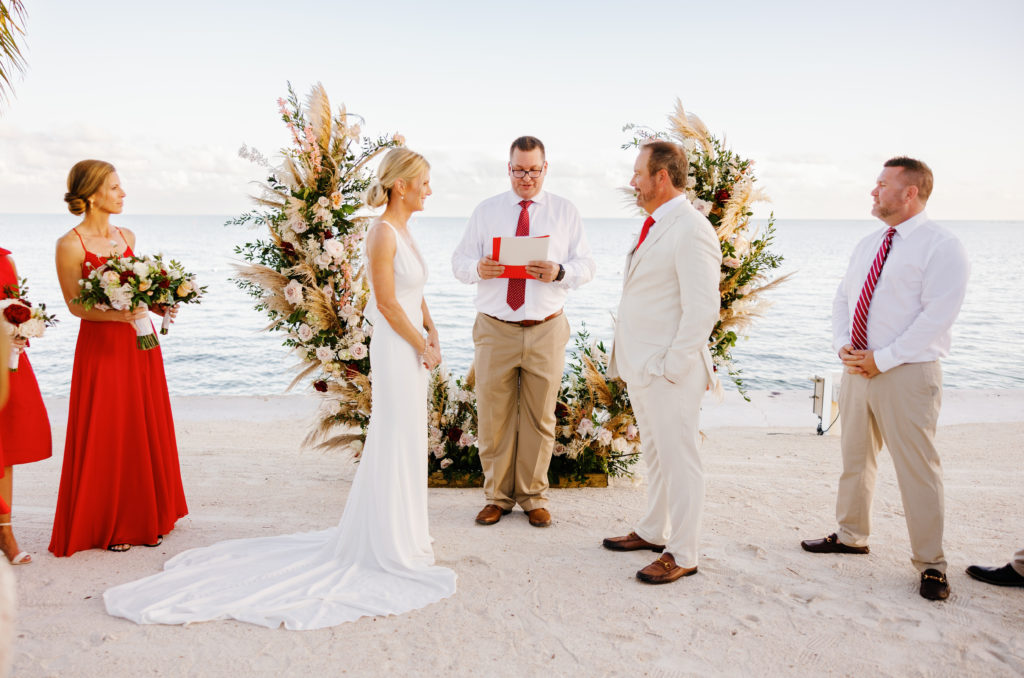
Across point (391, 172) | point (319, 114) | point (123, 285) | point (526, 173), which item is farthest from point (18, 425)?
point (526, 173)

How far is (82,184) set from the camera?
4.55 m

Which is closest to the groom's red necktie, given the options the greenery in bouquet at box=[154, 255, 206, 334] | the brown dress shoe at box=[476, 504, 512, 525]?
the brown dress shoe at box=[476, 504, 512, 525]

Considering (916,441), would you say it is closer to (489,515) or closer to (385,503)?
(489,515)

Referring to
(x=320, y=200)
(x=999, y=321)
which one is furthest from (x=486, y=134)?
(x=320, y=200)

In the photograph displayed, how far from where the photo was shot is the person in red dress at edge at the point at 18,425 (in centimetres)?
448

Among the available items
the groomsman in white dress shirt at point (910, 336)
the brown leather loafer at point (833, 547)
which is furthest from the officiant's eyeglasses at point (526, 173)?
the brown leather loafer at point (833, 547)

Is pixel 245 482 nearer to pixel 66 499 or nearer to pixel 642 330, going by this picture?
pixel 66 499

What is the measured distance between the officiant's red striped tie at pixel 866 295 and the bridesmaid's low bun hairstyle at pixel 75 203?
16.2 ft

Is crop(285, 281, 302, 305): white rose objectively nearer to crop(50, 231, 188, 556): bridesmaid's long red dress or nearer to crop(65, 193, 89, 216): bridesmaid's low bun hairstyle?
crop(50, 231, 188, 556): bridesmaid's long red dress

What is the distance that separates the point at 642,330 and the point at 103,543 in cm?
376

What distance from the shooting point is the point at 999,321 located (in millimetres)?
27719

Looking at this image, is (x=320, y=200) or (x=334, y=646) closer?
(x=334, y=646)

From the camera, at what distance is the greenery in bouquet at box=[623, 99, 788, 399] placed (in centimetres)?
572

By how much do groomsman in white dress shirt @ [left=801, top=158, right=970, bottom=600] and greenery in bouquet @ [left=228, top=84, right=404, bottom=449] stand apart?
3677mm
